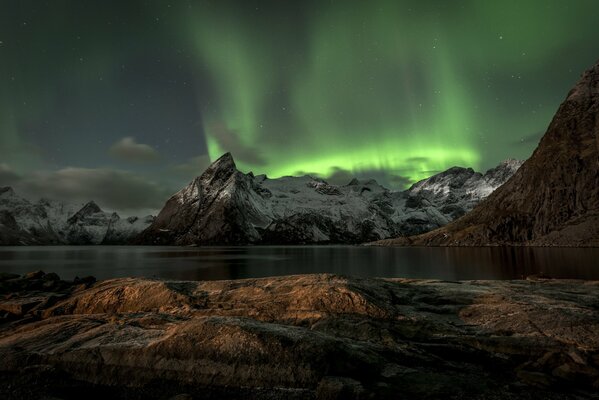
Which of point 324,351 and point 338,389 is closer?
point 338,389

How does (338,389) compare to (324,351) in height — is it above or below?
below

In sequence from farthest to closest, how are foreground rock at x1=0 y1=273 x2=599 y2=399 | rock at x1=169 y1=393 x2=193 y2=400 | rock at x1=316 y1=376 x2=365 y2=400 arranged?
1. foreground rock at x1=0 y1=273 x2=599 y2=399
2. rock at x1=169 y1=393 x2=193 y2=400
3. rock at x1=316 y1=376 x2=365 y2=400

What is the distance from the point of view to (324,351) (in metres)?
13.2

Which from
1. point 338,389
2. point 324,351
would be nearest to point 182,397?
point 338,389

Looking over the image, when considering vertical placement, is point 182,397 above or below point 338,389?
below

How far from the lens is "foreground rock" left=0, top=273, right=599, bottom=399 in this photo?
12047 millimetres

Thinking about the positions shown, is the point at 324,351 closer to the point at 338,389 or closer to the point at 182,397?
the point at 338,389

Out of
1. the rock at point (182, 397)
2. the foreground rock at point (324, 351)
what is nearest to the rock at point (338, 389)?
the foreground rock at point (324, 351)

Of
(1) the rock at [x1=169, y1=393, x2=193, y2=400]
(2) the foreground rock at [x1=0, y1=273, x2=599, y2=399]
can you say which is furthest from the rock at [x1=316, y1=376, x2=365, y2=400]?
(1) the rock at [x1=169, y1=393, x2=193, y2=400]

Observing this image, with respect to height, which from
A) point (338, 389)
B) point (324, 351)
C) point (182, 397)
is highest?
point (324, 351)

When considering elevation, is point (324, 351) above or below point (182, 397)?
above

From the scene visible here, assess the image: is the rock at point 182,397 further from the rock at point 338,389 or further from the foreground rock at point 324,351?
the rock at point 338,389

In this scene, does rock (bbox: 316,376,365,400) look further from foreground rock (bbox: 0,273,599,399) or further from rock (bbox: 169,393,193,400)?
rock (bbox: 169,393,193,400)

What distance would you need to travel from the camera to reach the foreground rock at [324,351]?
1205cm
